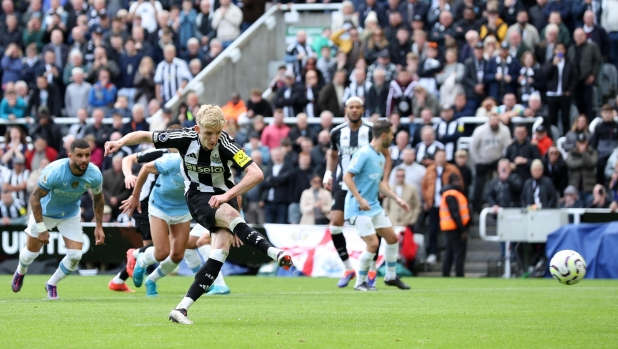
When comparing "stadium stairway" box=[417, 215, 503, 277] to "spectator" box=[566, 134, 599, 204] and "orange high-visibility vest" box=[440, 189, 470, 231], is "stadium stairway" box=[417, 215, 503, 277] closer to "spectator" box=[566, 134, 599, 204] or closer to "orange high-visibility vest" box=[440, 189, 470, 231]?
"orange high-visibility vest" box=[440, 189, 470, 231]

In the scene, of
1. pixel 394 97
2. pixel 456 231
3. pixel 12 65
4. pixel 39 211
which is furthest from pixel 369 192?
pixel 12 65

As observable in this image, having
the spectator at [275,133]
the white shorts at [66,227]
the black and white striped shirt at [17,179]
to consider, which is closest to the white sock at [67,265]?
the white shorts at [66,227]

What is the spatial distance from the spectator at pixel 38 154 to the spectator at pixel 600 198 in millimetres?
12284

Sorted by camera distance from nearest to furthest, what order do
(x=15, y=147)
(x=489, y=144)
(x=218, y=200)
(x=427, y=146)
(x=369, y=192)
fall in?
1. (x=218, y=200)
2. (x=369, y=192)
3. (x=489, y=144)
4. (x=427, y=146)
5. (x=15, y=147)

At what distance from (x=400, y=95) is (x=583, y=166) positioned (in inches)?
172

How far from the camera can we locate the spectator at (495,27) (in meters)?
24.4

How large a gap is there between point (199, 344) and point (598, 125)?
15073 millimetres

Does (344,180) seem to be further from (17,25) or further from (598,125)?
(17,25)

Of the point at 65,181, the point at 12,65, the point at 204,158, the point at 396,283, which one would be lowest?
the point at 396,283

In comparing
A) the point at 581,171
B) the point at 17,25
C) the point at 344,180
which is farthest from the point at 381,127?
the point at 17,25

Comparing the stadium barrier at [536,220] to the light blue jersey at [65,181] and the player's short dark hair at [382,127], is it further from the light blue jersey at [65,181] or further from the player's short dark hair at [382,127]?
the light blue jersey at [65,181]

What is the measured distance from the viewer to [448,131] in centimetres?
2294

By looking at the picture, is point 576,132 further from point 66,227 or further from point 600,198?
point 66,227

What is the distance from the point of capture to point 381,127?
50.7ft
